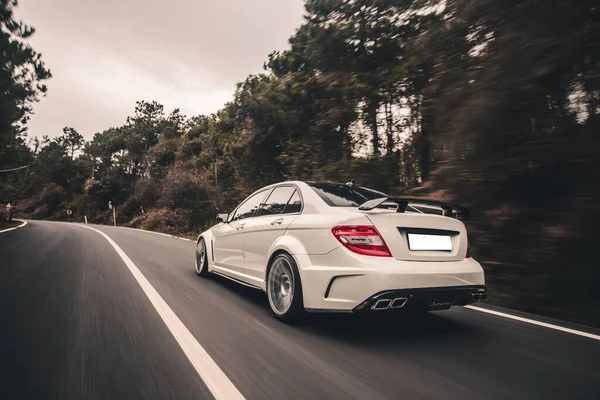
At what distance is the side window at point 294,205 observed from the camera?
166 inches

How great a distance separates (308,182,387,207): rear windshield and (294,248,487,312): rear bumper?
0.70 m

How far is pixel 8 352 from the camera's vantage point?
3.00 meters

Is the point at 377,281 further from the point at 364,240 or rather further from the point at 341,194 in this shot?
the point at 341,194

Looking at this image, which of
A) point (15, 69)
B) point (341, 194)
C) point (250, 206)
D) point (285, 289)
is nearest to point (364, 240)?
point (341, 194)

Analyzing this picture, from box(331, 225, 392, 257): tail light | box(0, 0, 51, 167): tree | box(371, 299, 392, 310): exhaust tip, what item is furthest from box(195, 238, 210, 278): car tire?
box(0, 0, 51, 167): tree

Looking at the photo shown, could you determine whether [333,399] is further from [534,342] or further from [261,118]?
[261,118]

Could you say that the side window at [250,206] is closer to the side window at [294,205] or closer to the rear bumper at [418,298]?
the side window at [294,205]

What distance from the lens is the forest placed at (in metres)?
4.88

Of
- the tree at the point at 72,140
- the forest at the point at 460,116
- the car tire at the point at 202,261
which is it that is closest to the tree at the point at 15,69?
the forest at the point at 460,116

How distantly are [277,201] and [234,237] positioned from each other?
1.02 metres

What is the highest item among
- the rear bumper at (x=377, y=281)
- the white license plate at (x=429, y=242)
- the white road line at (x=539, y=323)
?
the white license plate at (x=429, y=242)

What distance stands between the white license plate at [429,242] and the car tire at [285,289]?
1085 millimetres

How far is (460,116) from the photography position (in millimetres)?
6059

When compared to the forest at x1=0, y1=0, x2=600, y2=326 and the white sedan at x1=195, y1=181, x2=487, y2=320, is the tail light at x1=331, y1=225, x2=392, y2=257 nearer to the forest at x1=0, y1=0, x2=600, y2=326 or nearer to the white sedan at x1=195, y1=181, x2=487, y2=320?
the white sedan at x1=195, y1=181, x2=487, y2=320
